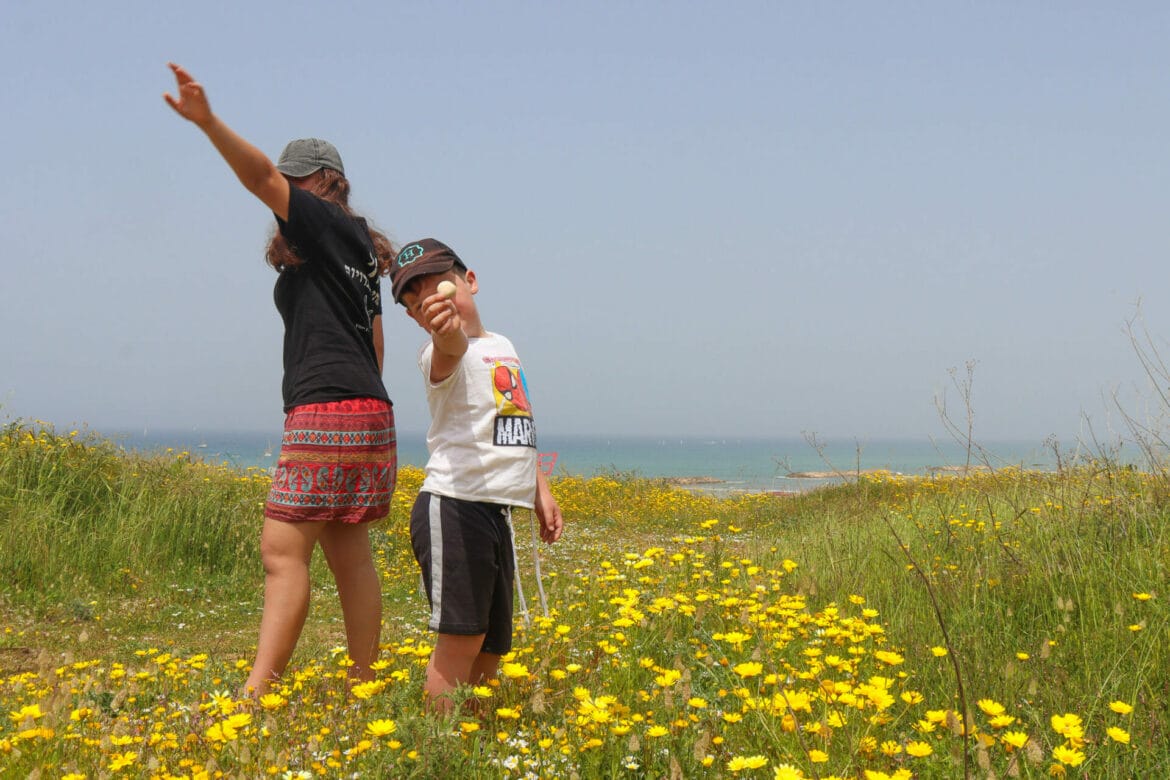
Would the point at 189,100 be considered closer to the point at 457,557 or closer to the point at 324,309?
the point at 324,309

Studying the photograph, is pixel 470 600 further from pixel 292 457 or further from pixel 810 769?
pixel 810 769

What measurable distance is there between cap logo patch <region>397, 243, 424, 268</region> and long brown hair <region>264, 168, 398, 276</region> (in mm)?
523

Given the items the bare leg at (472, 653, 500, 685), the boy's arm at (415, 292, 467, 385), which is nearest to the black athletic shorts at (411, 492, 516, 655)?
the bare leg at (472, 653, 500, 685)

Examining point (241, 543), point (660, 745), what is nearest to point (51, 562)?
point (241, 543)

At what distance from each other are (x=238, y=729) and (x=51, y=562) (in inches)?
216

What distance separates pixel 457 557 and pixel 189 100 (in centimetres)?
161

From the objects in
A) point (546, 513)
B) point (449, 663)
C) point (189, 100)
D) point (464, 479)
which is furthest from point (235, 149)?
point (449, 663)

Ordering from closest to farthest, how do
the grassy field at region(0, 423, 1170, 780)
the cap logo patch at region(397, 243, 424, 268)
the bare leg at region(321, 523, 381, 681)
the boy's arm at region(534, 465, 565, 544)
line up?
the grassy field at region(0, 423, 1170, 780), the cap logo patch at region(397, 243, 424, 268), the boy's arm at region(534, 465, 565, 544), the bare leg at region(321, 523, 381, 681)

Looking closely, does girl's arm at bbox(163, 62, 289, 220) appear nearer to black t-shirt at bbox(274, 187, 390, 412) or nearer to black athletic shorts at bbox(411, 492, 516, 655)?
black t-shirt at bbox(274, 187, 390, 412)

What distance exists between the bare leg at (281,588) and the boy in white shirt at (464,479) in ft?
1.90

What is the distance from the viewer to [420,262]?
2816 mm

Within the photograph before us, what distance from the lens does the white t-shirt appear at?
278cm

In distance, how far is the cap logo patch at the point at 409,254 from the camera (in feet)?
9.39

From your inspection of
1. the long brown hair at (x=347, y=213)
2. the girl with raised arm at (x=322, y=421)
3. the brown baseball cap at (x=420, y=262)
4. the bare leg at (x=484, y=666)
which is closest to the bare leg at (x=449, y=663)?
the bare leg at (x=484, y=666)
